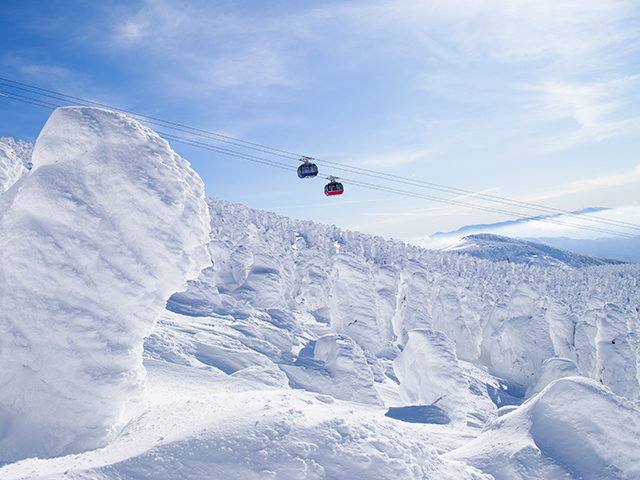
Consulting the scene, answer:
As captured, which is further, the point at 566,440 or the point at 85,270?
the point at 85,270

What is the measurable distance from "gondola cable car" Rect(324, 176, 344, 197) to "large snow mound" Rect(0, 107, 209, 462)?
13823 millimetres

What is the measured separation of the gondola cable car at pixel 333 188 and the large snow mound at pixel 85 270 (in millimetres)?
13823

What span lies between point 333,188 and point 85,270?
15.4 meters

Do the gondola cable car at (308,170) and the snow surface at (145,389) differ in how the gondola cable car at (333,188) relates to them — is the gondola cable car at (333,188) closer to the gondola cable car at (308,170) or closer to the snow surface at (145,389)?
the gondola cable car at (308,170)

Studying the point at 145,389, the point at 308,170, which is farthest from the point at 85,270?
the point at 308,170

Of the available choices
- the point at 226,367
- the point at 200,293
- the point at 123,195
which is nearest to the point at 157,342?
the point at 226,367

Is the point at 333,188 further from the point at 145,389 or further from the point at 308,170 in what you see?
the point at 145,389

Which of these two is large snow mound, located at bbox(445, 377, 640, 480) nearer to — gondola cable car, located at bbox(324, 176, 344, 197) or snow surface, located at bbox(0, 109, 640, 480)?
snow surface, located at bbox(0, 109, 640, 480)

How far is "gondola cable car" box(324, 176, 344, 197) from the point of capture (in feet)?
65.3

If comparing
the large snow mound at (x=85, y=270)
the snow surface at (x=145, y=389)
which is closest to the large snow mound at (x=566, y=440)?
the snow surface at (x=145, y=389)

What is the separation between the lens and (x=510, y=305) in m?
32.4

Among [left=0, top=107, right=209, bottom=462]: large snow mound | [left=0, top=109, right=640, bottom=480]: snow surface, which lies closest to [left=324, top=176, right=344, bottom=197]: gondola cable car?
[left=0, top=109, right=640, bottom=480]: snow surface

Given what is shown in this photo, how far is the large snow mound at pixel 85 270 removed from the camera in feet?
17.5

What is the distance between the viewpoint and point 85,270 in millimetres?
5707
